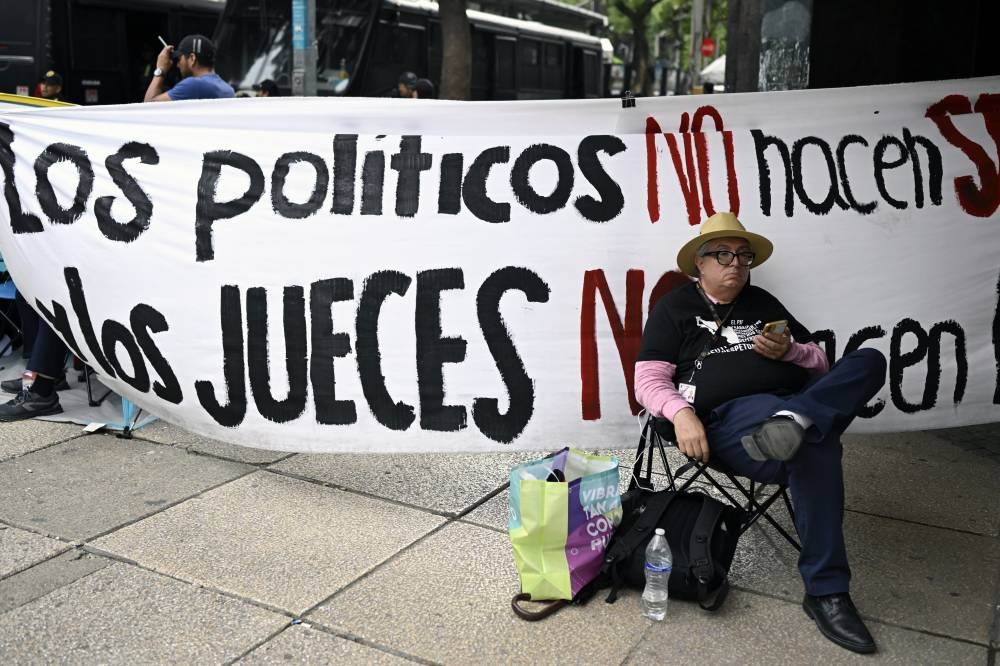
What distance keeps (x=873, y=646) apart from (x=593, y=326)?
163 centimetres

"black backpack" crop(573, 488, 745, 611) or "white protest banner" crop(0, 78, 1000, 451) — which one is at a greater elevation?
"white protest banner" crop(0, 78, 1000, 451)

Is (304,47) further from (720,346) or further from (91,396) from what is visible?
(720,346)

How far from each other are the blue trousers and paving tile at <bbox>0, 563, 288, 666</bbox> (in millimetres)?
1706

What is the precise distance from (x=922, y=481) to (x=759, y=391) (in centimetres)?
151

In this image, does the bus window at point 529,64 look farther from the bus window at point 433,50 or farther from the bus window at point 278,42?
the bus window at point 278,42

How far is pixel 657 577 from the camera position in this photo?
3420mm

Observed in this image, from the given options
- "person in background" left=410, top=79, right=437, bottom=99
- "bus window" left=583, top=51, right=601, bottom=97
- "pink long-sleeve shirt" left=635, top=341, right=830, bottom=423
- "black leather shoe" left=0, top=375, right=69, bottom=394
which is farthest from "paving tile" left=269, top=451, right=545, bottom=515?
"bus window" left=583, top=51, right=601, bottom=97

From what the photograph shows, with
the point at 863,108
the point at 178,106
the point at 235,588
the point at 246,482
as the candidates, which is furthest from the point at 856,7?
the point at 235,588

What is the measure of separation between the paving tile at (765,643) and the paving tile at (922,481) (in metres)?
1.05

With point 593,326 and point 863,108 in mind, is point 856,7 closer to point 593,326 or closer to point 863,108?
point 863,108

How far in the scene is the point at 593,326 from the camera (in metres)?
4.26

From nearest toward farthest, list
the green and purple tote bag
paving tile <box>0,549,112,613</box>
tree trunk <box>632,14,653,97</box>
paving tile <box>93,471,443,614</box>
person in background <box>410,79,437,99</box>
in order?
the green and purple tote bag
paving tile <box>0,549,112,613</box>
paving tile <box>93,471,443,614</box>
person in background <box>410,79,437,99</box>
tree trunk <box>632,14,653,97</box>

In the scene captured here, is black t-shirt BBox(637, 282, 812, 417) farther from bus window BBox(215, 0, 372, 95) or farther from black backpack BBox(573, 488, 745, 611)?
bus window BBox(215, 0, 372, 95)

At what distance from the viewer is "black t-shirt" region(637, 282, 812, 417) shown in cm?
367
